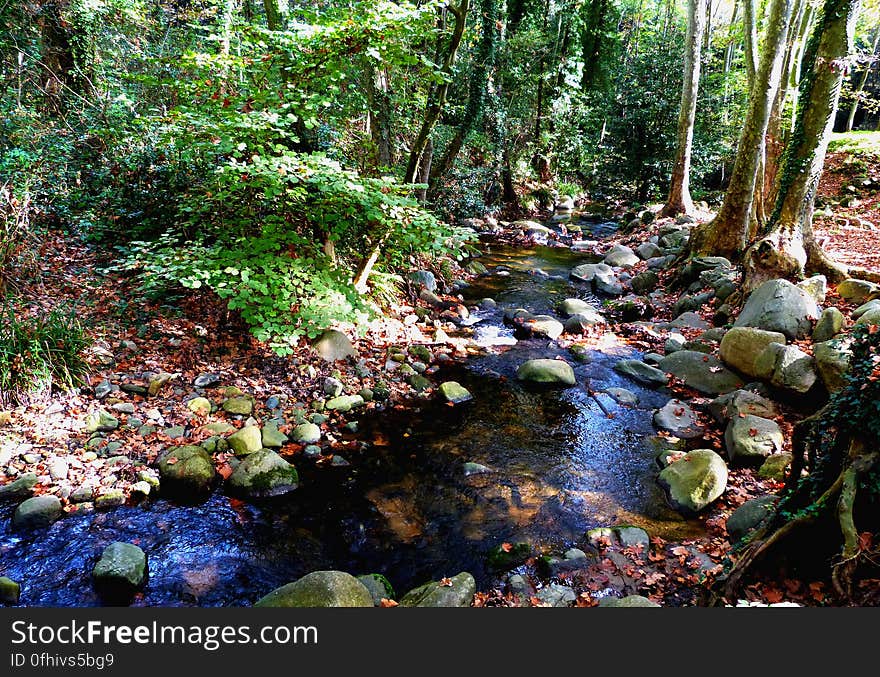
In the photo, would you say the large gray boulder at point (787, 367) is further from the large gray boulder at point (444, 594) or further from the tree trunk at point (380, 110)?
the tree trunk at point (380, 110)

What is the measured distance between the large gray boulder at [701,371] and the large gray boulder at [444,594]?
16.3 feet

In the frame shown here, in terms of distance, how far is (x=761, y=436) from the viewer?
539 cm

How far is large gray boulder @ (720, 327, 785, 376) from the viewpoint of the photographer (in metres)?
6.70

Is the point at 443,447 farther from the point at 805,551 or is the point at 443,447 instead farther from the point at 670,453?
the point at 805,551

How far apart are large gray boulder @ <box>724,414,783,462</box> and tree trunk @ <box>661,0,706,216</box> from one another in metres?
11.6

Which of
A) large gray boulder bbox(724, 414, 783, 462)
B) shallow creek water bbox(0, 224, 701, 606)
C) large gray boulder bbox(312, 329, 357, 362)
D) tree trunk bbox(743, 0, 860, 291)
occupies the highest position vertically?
tree trunk bbox(743, 0, 860, 291)

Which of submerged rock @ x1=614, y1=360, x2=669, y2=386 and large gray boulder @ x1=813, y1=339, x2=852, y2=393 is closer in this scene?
large gray boulder @ x1=813, y1=339, x2=852, y2=393

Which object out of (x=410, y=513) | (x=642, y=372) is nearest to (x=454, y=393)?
(x=410, y=513)

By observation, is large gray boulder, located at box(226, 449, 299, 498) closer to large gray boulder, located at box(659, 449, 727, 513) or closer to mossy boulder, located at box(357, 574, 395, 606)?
mossy boulder, located at box(357, 574, 395, 606)

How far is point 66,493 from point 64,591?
1061 millimetres

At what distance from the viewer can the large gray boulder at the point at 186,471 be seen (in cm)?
477

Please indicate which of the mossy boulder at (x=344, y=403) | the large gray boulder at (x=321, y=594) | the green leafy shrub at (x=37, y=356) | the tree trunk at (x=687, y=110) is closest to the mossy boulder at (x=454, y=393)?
the mossy boulder at (x=344, y=403)

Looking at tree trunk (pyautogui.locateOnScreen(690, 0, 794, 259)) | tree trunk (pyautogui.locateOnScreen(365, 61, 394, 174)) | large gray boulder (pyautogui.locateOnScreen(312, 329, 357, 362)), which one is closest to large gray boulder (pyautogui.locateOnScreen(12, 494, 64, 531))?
large gray boulder (pyautogui.locateOnScreen(312, 329, 357, 362))

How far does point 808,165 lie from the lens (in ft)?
26.6
